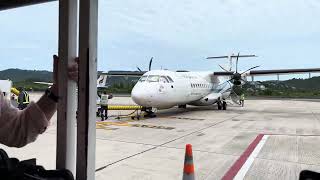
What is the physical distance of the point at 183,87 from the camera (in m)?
19.9

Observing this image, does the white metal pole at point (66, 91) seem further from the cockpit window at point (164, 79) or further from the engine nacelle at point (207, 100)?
the engine nacelle at point (207, 100)

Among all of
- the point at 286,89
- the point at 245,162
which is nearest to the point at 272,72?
the point at 245,162

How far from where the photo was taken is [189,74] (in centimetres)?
2228

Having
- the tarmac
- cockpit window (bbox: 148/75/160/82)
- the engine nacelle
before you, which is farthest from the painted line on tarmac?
the engine nacelle

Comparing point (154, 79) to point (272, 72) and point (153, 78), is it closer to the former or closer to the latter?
point (153, 78)

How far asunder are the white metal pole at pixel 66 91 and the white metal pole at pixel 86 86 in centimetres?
9

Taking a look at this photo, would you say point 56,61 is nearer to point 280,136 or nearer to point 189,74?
point 280,136

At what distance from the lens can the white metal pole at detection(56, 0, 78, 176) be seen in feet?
8.11

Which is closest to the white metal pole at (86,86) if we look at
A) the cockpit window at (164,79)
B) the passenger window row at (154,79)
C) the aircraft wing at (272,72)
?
the passenger window row at (154,79)

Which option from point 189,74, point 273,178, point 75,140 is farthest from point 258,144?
point 189,74

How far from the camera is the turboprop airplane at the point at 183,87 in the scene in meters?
16.9

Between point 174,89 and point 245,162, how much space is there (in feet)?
37.2

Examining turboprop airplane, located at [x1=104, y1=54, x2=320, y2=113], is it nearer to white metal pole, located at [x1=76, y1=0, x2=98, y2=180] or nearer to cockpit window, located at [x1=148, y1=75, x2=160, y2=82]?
cockpit window, located at [x1=148, y1=75, x2=160, y2=82]

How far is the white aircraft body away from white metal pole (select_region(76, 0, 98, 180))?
1391 centimetres
